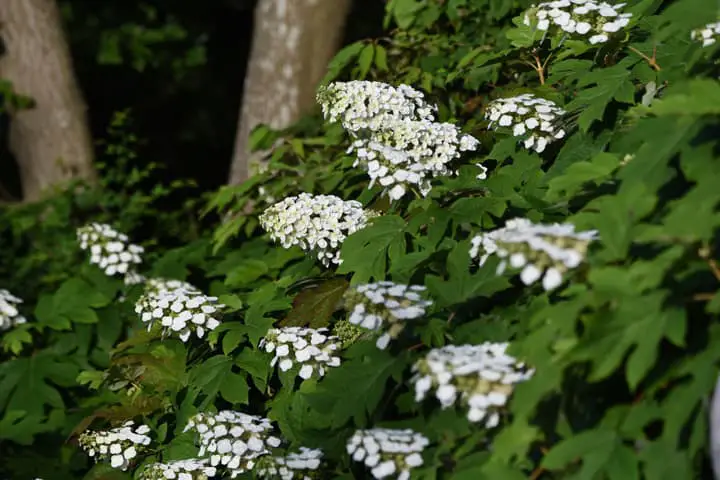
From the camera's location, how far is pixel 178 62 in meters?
8.34

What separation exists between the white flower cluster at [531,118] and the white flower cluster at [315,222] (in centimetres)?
52

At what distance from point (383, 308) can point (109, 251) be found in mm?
2412

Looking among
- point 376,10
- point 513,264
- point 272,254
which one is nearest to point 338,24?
point 272,254

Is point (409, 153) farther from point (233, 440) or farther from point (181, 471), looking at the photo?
point (181, 471)

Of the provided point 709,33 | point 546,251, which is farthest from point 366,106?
point 546,251

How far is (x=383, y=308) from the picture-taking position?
260cm

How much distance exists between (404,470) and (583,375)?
47cm

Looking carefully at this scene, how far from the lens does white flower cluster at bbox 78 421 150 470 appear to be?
312cm

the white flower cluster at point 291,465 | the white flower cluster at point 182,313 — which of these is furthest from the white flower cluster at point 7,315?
the white flower cluster at point 291,465

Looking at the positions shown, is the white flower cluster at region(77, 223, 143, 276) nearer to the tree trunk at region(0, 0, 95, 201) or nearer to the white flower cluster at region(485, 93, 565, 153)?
the tree trunk at region(0, 0, 95, 201)

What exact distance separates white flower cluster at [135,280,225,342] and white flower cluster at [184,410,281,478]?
16.5 inches

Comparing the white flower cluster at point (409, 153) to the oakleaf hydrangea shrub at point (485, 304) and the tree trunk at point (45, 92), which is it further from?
the tree trunk at point (45, 92)

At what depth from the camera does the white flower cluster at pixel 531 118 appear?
3203 millimetres

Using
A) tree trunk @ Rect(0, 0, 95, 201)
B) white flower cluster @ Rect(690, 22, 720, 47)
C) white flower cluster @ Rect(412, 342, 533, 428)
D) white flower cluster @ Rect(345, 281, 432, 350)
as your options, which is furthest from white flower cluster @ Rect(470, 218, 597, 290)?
tree trunk @ Rect(0, 0, 95, 201)
